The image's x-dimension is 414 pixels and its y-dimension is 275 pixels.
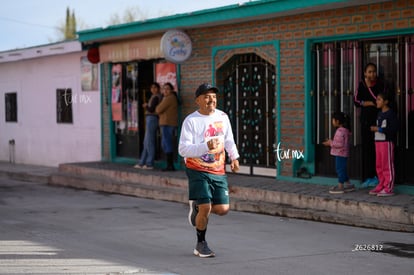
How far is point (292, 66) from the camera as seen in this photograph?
43.8 ft

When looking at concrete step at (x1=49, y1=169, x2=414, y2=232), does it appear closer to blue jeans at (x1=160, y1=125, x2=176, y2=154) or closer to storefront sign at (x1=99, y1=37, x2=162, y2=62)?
blue jeans at (x1=160, y1=125, x2=176, y2=154)

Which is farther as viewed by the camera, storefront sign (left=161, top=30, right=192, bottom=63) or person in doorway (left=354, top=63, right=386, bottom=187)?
storefront sign (left=161, top=30, right=192, bottom=63)

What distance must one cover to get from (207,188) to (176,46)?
781cm

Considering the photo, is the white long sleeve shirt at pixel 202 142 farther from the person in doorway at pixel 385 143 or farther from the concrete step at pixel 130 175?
the concrete step at pixel 130 175

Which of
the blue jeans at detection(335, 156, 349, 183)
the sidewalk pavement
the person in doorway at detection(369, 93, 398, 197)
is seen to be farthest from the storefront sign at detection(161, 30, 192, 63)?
the person in doorway at detection(369, 93, 398, 197)

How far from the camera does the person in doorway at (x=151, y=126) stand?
15930 millimetres

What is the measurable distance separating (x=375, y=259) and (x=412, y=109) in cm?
427

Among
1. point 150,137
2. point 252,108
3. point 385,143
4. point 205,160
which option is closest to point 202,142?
point 205,160

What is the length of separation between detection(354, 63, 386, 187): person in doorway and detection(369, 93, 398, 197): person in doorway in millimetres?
557

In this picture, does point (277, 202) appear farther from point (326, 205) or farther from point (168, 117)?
point (168, 117)

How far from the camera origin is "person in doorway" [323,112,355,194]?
11617 millimetres

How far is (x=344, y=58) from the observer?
12.6m

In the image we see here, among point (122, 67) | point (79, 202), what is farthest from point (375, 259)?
point (122, 67)

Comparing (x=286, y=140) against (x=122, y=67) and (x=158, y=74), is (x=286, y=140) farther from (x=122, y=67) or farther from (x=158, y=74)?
(x=122, y=67)
